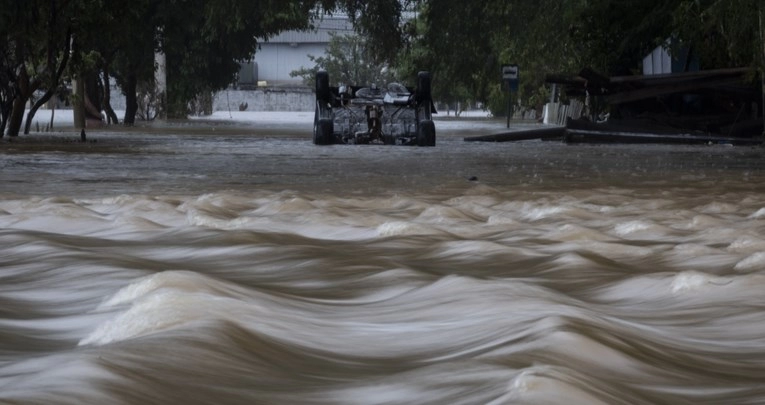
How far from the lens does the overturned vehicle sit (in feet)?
65.1

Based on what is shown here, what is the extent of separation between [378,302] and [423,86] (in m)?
17.7

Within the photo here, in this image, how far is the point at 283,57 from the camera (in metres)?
105

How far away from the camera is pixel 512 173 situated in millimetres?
11328

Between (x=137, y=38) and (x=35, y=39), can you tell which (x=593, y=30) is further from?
(x=137, y=38)

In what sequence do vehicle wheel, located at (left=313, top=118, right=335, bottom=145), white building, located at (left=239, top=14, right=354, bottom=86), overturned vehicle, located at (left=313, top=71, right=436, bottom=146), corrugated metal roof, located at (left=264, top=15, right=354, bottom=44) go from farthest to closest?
white building, located at (left=239, top=14, right=354, bottom=86)
corrugated metal roof, located at (left=264, top=15, right=354, bottom=44)
overturned vehicle, located at (left=313, top=71, right=436, bottom=146)
vehicle wheel, located at (left=313, top=118, right=335, bottom=145)

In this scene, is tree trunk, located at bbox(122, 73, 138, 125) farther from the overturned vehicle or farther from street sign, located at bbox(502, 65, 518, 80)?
the overturned vehicle

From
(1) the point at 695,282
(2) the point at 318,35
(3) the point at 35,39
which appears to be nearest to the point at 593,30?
(3) the point at 35,39

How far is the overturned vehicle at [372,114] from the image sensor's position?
19828 mm

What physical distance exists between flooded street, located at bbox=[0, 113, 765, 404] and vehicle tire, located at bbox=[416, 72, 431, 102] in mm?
13629

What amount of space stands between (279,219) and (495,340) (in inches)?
118

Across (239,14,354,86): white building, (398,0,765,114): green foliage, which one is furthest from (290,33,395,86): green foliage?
(398,0,765,114): green foliage

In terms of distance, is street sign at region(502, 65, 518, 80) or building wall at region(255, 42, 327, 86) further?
building wall at region(255, 42, 327, 86)

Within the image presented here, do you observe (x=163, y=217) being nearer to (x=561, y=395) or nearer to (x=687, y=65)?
(x=561, y=395)

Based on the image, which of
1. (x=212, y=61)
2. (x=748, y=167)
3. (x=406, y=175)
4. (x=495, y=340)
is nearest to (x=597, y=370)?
(x=495, y=340)
